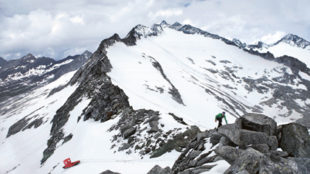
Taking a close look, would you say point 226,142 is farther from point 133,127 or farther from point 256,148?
point 133,127

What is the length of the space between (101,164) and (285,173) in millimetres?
16237

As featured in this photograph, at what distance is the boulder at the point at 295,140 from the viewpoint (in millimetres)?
10633

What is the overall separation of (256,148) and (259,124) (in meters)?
2.03

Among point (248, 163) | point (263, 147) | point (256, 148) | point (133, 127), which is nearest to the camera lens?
point (248, 163)

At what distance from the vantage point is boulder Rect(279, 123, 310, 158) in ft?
34.9

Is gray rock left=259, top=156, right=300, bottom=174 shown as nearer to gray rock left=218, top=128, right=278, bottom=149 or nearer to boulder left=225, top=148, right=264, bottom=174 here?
boulder left=225, top=148, right=264, bottom=174

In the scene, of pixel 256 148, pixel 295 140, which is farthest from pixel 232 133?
pixel 295 140

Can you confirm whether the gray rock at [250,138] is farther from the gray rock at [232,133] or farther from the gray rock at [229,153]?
the gray rock at [229,153]

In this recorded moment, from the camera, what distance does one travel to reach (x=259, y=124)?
12.0 meters

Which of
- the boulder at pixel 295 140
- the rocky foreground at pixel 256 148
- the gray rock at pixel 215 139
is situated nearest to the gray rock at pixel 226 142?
the rocky foreground at pixel 256 148

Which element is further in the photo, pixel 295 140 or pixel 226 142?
pixel 226 142

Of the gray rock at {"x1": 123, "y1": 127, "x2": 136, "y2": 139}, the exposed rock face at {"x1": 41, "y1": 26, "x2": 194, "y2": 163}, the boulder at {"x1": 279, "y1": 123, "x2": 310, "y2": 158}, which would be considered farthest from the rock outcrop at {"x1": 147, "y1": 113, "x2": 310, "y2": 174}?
the gray rock at {"x1": 123, "y1": 127, "x2": 136, "y2": 139}

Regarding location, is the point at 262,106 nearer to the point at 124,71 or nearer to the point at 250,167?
the point at 124,71

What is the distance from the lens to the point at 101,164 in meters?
20.0
